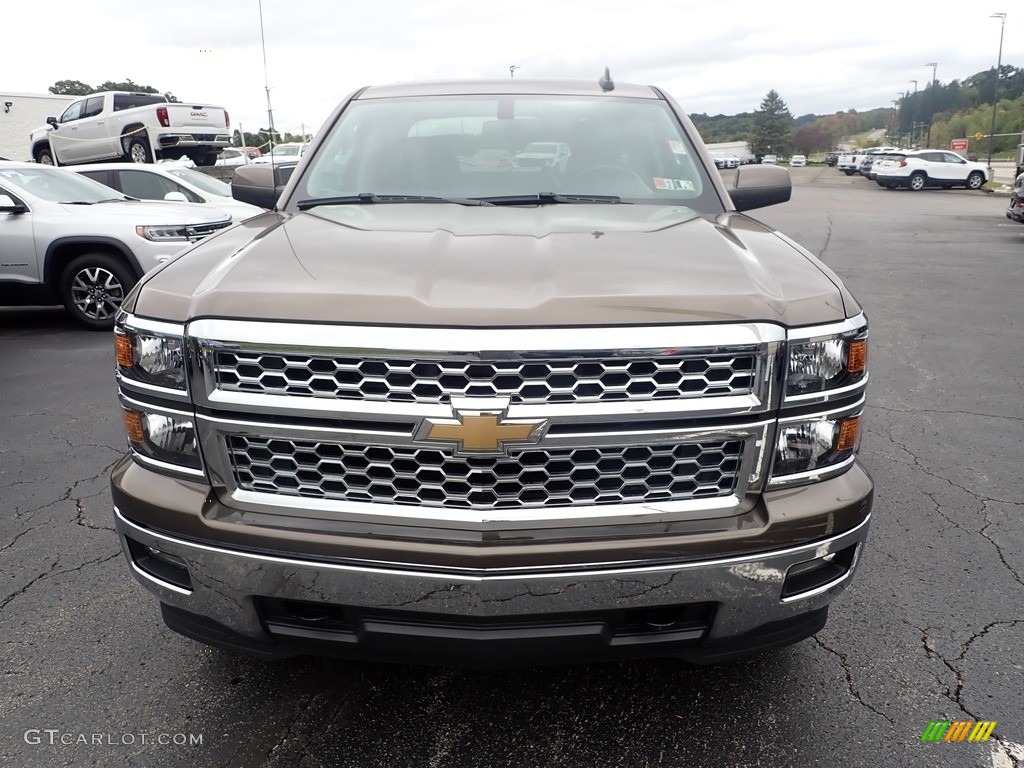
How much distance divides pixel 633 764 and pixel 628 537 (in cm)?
75

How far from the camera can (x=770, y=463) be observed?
1.97 metres

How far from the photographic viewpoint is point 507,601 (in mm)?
1863

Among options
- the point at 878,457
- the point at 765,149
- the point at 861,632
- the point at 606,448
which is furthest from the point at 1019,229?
the point at 765,149

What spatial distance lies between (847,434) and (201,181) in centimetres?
1166

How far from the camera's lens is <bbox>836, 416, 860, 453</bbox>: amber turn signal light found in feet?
6.76

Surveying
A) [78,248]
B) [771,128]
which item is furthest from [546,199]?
[771,128]

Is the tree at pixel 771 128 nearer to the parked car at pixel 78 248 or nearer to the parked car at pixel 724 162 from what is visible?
the parked car at pixel 724 162

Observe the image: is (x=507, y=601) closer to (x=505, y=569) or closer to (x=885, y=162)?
(x=505, y=569)

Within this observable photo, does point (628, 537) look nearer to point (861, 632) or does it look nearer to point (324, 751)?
point (324, 751)

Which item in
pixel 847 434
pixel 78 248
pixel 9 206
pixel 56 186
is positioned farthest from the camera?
pixel 56 186

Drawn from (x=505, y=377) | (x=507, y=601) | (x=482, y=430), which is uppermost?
(x=505, y=377)

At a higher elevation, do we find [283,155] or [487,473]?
[283,155]

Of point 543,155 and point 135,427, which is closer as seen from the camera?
point 135,427

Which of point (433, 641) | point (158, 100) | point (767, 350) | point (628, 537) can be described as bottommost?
point (433, 641)
